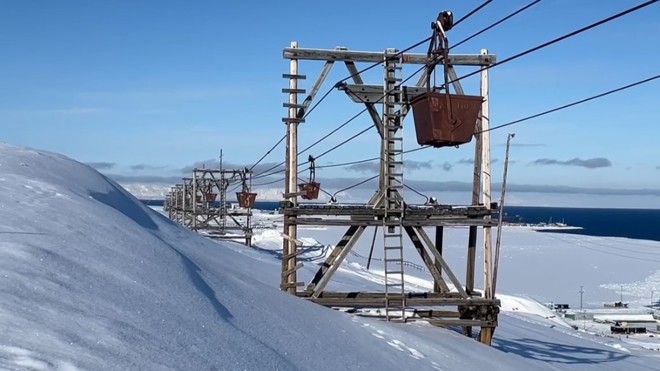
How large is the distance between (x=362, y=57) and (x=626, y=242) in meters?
91.6

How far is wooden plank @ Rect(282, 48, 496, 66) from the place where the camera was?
10781mm

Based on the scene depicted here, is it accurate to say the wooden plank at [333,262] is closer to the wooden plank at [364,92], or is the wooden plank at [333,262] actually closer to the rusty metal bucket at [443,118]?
the wooden plank at [364,92]

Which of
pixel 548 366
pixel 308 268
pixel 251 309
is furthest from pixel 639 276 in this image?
pixel 251 309

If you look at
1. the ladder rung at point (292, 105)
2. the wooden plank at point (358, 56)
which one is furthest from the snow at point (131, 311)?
the wooden plank at point (358, 56)

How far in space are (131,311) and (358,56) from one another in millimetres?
Result: 6828

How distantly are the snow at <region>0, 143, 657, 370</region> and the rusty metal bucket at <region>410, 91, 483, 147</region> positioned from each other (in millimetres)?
2367

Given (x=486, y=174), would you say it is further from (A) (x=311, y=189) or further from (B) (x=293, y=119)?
(A) (x=311, y=189)

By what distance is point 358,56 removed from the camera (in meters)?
10.9

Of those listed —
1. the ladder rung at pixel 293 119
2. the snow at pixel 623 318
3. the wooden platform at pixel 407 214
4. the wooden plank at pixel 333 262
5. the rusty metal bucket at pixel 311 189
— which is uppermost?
the ladder rung at pixel 293 119

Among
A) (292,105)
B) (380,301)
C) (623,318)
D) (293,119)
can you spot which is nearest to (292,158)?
(293,119)

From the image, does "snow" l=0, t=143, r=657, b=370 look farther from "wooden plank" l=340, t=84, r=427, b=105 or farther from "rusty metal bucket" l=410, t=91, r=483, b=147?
"wooden plank" l=340, t=84, r=427, b=105

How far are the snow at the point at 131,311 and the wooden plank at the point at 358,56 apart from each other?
10.7 ft

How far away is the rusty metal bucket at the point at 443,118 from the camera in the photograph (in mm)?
8211

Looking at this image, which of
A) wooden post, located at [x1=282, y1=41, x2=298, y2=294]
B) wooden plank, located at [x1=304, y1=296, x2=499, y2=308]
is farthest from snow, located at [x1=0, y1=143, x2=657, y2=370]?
wooden post, located at [x1=282, y1=41, x2=298, y2=294]
